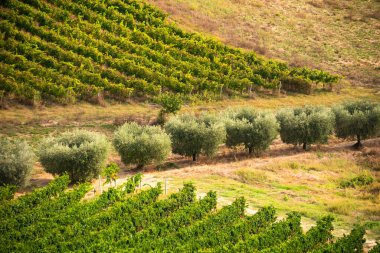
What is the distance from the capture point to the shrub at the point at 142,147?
3678 cm

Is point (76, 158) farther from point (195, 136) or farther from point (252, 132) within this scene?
point (252, 132)

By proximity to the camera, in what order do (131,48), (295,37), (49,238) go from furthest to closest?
(295,37), (131,48), (49,238)

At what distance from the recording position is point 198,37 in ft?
211

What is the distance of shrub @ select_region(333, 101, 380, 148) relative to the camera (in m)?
45.5

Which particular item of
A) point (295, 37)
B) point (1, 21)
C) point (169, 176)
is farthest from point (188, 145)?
point (295, 37)

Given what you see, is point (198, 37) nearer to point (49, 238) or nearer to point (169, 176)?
point (169, 176)

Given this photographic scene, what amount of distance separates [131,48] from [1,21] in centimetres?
1383

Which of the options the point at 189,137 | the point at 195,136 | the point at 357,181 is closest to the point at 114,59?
the point at 189,137

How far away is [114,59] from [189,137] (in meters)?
18.8

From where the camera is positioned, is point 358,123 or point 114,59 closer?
point 358,123

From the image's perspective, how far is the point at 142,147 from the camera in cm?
3669

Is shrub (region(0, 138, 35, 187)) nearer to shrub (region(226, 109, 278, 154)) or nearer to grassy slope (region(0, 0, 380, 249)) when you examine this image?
grassy slope (region(0, 0, 380, 249))

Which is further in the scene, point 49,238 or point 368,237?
point 368,237

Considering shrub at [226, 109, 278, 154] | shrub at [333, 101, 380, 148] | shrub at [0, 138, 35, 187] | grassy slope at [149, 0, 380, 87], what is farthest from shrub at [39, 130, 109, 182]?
grassy slope at [149, 0, 380, 87]
